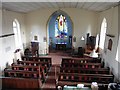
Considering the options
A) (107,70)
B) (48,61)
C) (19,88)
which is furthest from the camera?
(48,61)

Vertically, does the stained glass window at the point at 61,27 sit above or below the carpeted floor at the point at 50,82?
above

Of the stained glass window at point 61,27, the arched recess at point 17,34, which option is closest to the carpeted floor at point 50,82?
the arched recess at point 17,34

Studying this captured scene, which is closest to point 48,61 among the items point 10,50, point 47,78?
point 47,78

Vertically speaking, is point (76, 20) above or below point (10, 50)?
above

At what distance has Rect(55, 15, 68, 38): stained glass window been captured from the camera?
14.8m

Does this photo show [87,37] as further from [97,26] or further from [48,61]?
[48,61]

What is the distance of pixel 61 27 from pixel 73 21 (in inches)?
101

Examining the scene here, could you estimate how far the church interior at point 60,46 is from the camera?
6409 mm

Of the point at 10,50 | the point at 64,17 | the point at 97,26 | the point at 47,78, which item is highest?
the point at 64,17

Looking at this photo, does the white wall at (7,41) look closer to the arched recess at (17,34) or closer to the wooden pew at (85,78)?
the arched recess at (17,34)

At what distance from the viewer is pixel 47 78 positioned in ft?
25.8

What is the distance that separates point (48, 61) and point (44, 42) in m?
4.08

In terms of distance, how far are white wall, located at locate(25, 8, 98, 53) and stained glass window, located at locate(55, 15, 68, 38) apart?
231 cm

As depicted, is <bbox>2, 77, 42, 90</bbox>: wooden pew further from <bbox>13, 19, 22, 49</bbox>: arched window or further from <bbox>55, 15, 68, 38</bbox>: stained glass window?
<bbox>55, 15, 68, 38</bbox>: stained glass window
